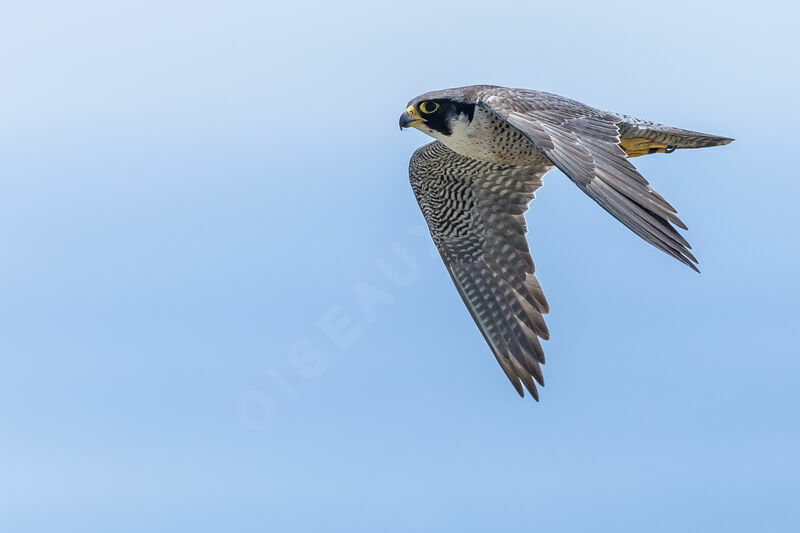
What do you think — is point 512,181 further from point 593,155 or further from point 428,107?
point 593,155

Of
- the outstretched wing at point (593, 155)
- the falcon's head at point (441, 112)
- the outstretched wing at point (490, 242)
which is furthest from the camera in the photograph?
the outstretched wing at point (490, 242)

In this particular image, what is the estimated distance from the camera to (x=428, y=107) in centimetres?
1073

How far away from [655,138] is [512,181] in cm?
162

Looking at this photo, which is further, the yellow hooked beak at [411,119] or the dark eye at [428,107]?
the yellow hooked beak at [411,119]

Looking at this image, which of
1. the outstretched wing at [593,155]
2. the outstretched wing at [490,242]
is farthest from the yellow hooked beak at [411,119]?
the outstretched wing at [490,242]

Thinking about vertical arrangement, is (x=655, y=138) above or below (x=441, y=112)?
below

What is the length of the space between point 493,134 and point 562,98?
70cm

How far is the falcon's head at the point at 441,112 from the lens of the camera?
10.6m

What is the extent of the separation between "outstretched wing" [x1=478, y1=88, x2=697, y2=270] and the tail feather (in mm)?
311

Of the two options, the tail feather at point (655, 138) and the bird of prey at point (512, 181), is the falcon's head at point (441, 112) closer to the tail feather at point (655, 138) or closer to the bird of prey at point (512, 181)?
the bird of prey at point (512, 181)

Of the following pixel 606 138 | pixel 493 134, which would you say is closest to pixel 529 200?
pixel 493 134

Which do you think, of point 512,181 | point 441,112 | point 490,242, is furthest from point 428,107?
point 490,242

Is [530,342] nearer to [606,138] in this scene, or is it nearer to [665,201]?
[606,138]

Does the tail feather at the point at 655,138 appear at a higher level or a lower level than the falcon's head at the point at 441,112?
lower
